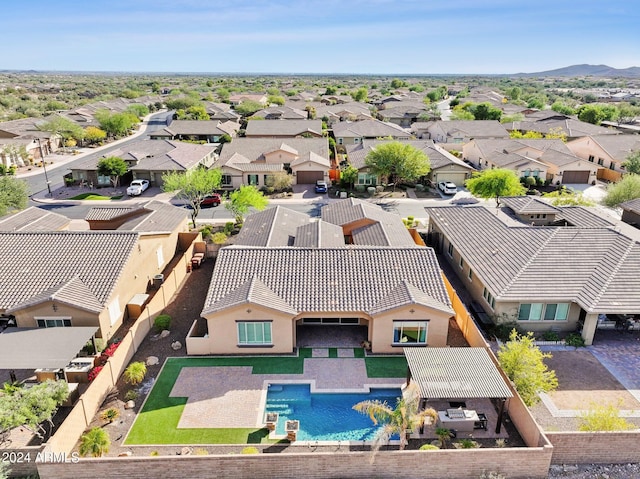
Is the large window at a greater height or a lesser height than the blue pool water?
greater

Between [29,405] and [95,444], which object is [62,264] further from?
[95,444]

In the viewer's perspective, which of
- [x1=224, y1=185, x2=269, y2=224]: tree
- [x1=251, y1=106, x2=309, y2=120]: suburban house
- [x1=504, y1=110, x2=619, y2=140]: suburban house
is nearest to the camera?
[x1=224, y1=185, x2=269, y2=224]: tree

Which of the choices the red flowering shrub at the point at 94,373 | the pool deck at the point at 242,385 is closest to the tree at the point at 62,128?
the red flowering shrub at the point at 94,373

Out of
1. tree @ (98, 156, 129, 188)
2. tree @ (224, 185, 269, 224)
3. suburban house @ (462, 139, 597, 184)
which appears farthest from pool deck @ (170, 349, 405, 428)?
suburban house @ (462, 139, 597, 184)

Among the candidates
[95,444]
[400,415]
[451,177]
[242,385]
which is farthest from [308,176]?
[95,444]

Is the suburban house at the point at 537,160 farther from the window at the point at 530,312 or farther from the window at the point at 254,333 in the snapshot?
the window at the point at 254,333

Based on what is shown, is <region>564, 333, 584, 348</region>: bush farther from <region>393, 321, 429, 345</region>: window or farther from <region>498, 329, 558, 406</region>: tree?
<region>393, 321, 429, 345</region>: window
